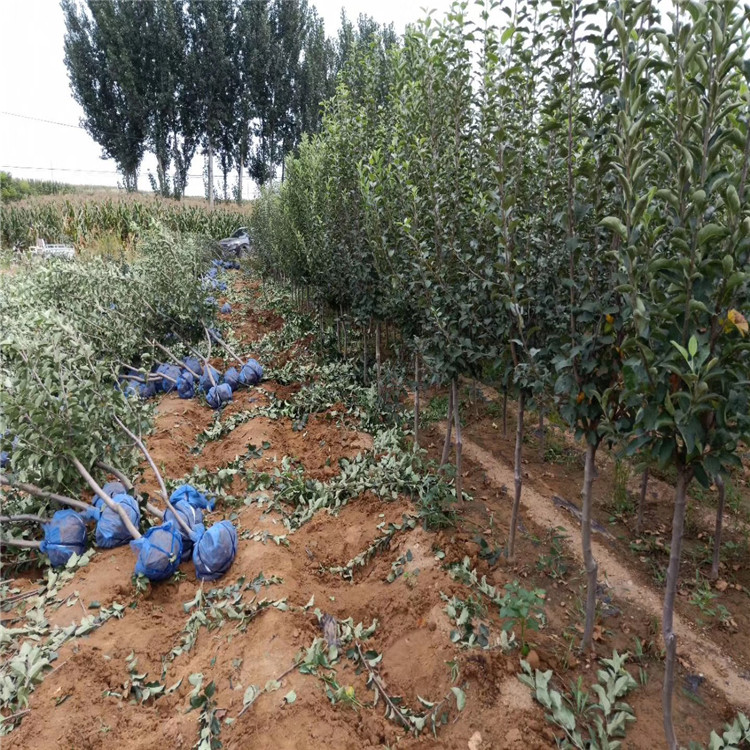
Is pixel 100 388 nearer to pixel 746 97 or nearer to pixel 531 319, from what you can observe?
pixel 531 319

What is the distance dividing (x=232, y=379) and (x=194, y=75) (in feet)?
116

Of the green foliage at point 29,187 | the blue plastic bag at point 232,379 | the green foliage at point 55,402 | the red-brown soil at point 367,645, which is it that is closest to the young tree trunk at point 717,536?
the red-brown soil at point 367,645

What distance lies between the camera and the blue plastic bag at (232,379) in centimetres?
862

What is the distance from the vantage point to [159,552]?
4.22 metres

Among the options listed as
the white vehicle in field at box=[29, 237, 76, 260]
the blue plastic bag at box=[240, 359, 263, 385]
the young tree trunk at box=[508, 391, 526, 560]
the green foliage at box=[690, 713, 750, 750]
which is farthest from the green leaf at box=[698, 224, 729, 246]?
the white vehicle in field at box=[29, 237, 76, 260]

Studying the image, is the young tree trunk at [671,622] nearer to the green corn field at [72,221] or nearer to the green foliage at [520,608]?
the green foliage at [520,608]

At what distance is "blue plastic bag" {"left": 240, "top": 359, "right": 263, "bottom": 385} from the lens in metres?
8.68

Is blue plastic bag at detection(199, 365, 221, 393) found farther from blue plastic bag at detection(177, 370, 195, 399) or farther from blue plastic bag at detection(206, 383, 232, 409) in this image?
blue plastic bag at detection(206, 383, 232, 409)

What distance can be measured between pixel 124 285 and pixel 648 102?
850 centimetres

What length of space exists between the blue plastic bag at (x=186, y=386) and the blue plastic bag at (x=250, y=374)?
0.83 meters

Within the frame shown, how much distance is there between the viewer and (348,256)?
7.39 m

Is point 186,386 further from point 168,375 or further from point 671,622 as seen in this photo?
point 671,622

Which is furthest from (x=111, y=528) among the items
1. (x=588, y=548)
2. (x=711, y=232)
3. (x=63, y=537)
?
(x=711, y=232)

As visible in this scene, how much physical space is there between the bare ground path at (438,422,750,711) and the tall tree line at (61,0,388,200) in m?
34.3
